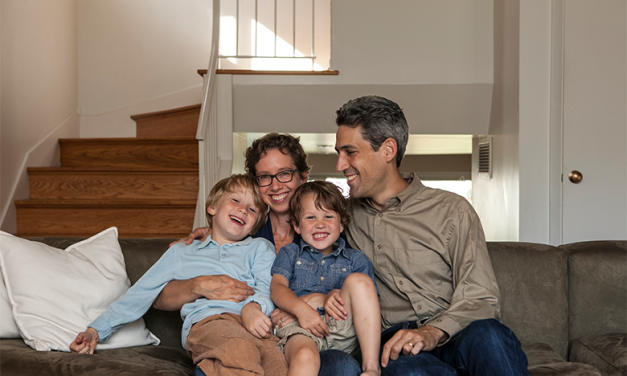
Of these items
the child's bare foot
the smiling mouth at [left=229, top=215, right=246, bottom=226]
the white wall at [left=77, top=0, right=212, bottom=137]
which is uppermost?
the white wall at [left=77, top=0, right=212, bottom=137]

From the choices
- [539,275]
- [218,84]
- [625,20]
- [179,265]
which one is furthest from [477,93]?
[179,265]

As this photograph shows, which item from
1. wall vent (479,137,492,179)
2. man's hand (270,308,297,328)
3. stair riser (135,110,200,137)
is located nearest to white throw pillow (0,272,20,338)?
man's hand (270,308,297,328)

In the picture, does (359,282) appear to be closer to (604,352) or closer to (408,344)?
(408,344)

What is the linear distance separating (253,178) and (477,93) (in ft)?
7.56

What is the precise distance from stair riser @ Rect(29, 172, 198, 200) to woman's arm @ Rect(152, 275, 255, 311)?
2.06 metres

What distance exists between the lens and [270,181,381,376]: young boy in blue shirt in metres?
1.39

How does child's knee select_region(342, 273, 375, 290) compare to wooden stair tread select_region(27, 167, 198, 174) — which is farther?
wooden stair tread select_region(27, 167, 198, 174)

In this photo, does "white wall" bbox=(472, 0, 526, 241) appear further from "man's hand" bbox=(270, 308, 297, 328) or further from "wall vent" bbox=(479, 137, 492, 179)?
"man's hand" bbox=(270, 308, 297, 328)

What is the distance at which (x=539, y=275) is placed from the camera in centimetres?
180

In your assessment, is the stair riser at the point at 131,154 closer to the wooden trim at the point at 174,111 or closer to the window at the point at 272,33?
the wooden trim at the point at 174,111

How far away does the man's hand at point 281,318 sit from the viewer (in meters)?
1.50

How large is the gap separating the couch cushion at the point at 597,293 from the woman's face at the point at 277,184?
1.01 m

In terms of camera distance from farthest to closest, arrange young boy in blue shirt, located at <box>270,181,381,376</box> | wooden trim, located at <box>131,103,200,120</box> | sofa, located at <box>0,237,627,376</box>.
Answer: wooden trim, located at <box>131,103,200,120</box> < sofa, located at <box>0,237,627,376</box> < young boy in blue shirt, located at <box>270,181,381,376</box>

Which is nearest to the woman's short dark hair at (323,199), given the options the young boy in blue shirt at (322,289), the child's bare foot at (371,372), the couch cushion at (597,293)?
the young boy in blue shirt at (322,289)
